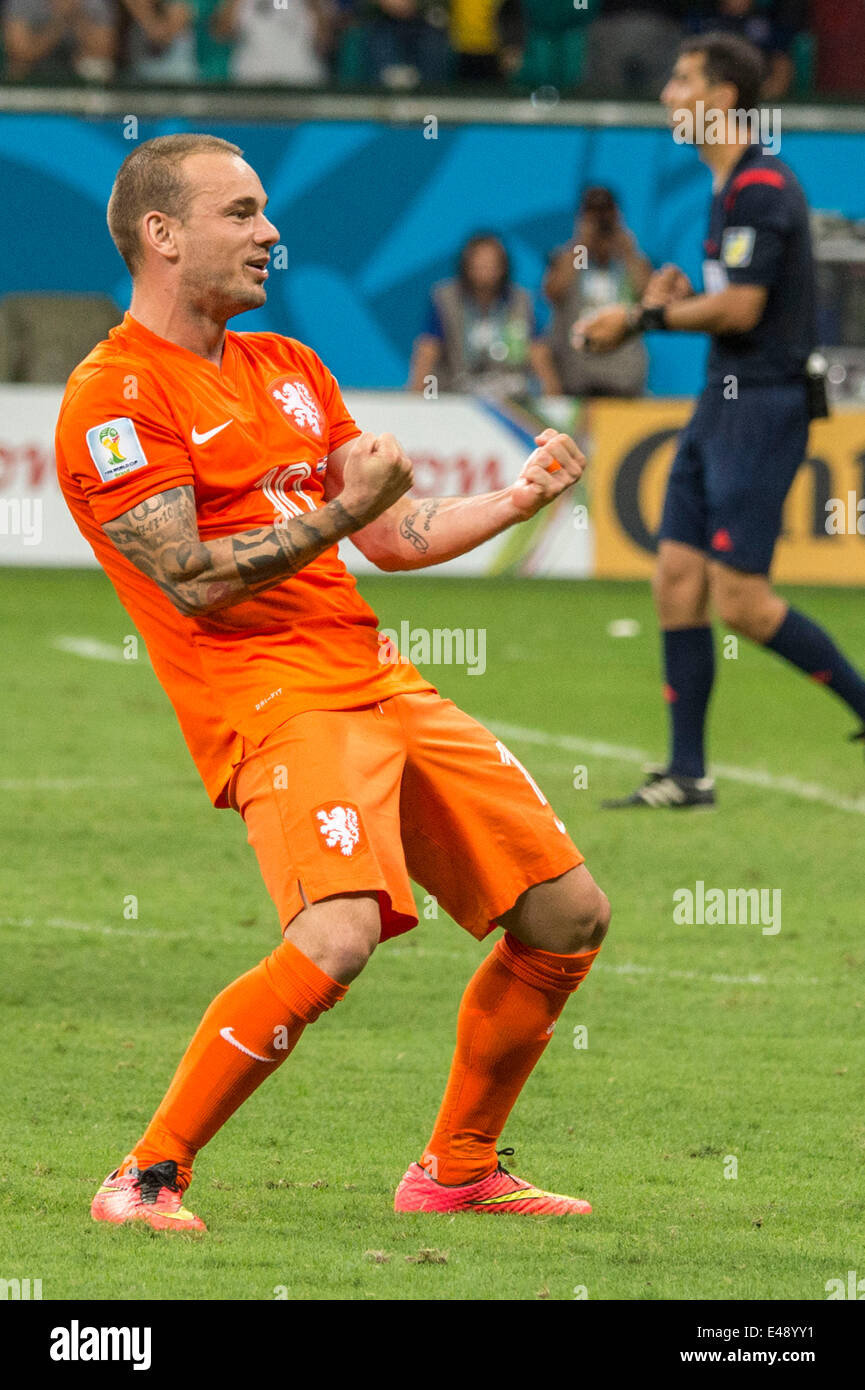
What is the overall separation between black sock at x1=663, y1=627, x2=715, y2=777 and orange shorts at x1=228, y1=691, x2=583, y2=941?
4.10 metres

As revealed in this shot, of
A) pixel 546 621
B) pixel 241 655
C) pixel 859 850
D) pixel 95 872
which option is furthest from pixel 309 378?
pixel 546 621

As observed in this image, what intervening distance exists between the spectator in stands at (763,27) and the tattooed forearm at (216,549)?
1639cm

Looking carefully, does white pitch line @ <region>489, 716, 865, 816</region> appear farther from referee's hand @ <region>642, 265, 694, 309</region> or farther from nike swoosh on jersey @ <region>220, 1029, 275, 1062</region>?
nike swoosh on jersey @ <region>220, 1029, 275, 1062</region>

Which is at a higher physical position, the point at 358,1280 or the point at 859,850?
the point at 859,850

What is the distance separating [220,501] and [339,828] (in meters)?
0.67

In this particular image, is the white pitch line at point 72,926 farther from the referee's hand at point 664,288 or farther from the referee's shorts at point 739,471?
the referee's hand at point 664,288

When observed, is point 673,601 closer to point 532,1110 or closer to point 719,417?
point 719,417

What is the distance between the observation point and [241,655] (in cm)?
406

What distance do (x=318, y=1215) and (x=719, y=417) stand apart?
15.4 ft

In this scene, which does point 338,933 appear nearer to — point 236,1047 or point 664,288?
point 236,1047

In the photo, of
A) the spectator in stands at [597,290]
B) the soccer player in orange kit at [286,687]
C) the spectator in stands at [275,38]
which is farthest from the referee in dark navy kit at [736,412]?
the spectator in stands at [275,38]

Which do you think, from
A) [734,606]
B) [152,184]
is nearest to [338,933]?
[152,184]

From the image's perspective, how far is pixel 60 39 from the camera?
19625 millimetres

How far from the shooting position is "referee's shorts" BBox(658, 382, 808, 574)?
7.99 meters
